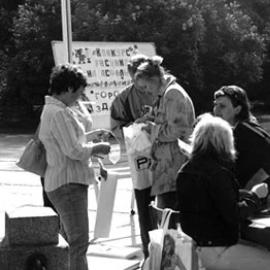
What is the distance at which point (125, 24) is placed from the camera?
20203 mm

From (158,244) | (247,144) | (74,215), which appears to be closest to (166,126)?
(247,144)

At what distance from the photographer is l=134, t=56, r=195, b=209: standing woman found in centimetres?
488

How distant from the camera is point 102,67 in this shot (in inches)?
421

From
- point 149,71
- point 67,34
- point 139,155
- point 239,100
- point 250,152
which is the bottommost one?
point 139,155

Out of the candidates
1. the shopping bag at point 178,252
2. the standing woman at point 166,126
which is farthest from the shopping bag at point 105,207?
the shopping bag at point 178,252

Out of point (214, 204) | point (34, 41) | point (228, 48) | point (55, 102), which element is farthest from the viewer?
point (228, 48)

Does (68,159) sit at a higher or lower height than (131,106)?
lower

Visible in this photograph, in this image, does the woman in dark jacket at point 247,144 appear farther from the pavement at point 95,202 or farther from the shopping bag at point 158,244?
the pavement at point 95,202

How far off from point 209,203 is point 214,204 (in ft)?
0.10

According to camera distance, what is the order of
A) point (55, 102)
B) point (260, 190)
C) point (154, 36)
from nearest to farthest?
point (260, 190), point (55, 102), point (154, 36)

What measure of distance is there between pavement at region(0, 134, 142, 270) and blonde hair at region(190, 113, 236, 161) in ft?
4.51

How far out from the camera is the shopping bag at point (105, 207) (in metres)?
6.80

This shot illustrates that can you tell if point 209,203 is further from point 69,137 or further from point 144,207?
point 144,207

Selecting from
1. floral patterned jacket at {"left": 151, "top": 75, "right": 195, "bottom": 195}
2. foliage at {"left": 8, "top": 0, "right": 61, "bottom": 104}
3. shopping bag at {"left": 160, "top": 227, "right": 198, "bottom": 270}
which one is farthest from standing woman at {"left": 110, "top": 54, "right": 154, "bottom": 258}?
foliage at {"left": 8, "top": 0, "right": 61, "bottom": 104}
